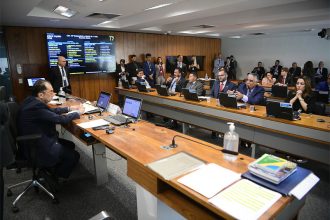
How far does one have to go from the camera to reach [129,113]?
2.81 metres

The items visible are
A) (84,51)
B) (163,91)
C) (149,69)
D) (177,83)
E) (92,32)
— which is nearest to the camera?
(163,91)

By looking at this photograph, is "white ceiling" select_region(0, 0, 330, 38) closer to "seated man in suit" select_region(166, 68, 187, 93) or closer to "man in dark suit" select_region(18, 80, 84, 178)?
"seated man in suit" select_region(166, 68, 187, 93)

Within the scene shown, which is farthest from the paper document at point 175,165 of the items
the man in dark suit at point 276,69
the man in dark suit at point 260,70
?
the man in dark suit at point 260,70

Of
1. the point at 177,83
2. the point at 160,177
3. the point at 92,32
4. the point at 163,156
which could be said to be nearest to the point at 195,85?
the point at 177,83

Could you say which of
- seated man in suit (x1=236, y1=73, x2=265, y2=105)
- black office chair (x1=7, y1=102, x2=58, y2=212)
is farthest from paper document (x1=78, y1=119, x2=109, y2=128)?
seated man in suit (x1=236, y1=73, x2=265, y2=105)

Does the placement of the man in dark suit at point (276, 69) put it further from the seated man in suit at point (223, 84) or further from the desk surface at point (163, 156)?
the desk surface at point (163, 156)

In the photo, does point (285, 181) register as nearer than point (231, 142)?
Yes

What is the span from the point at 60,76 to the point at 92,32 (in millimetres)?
2054

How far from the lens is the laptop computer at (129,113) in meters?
2.64

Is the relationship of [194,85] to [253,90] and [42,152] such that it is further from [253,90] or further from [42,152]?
[42,152]

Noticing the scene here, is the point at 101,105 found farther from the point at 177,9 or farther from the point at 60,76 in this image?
the point at 60,76

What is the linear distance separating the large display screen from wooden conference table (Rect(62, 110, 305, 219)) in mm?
4726

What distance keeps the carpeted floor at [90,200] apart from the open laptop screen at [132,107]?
85 centimetres

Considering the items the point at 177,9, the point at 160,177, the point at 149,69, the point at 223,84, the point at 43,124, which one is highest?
the point at 177,9
